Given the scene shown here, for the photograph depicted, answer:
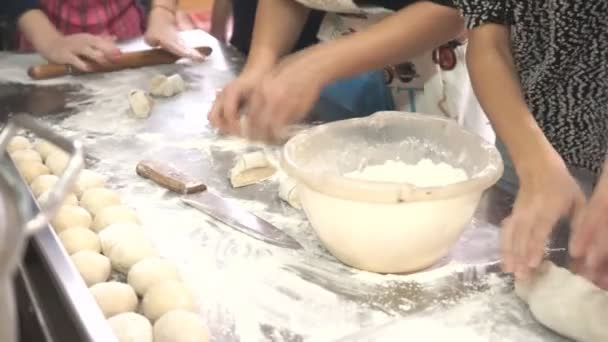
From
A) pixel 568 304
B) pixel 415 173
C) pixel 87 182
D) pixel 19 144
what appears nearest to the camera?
pixel 568 304

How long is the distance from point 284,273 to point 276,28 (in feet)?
1.78

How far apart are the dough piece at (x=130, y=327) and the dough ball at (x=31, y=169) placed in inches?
16.1

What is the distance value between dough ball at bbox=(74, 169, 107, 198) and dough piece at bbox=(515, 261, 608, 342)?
0.64 meters

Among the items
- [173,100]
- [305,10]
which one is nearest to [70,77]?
[173,100]

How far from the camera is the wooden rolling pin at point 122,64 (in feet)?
5.14

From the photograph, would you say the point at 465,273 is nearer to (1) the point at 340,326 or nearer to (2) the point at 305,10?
(1) the point at 340,326

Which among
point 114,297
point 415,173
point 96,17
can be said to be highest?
point 415,173

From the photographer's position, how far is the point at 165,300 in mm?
829

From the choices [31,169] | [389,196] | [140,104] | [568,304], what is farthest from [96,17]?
[568,304]

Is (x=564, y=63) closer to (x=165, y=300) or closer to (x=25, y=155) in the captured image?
(x=165, y=300)

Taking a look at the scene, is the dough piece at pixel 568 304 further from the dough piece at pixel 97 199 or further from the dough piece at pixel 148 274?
the dough piece at pixel 97 199

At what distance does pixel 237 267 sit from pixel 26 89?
32.2 inches

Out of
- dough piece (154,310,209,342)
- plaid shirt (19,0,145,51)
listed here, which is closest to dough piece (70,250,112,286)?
dough piece (154,310,209,342)

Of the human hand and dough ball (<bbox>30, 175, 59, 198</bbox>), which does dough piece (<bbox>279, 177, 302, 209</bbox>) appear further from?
the human hand
